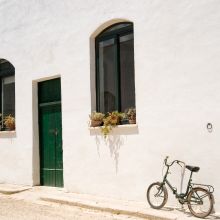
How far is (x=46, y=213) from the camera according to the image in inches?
319

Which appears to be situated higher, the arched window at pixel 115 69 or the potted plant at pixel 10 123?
the arched window at pixel 115 69

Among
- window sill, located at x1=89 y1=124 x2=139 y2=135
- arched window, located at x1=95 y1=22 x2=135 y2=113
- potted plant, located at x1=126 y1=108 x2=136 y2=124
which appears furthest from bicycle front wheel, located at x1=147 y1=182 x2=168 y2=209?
arched window, located at x1=95 y1=22 x2=135 y2=113

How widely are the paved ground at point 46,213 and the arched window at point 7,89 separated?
3.84 m

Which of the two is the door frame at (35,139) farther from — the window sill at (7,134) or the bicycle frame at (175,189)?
the bicycle frame at (175,189)

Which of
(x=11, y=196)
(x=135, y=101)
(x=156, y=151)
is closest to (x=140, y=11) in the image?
(x=135, y=101)

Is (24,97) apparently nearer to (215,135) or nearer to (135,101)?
(135,101)

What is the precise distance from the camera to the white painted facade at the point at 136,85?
7441mm

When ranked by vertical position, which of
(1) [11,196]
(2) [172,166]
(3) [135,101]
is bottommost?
(1) [11,196]

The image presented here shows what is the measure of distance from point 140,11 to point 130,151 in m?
2.76

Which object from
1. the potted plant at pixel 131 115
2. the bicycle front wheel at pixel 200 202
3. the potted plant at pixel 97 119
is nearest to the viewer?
the bicycle front wheel at pixel 200 202

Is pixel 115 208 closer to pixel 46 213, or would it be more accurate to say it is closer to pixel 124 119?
pixel 46 213

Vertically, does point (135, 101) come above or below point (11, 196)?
above

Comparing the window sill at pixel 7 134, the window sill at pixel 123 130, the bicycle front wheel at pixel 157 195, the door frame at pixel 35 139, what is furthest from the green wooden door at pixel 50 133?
the bicycle front wheel at pixel 157 195

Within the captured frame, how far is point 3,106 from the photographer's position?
12773 mm
